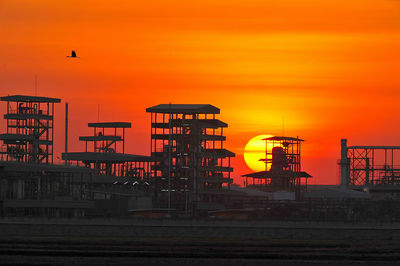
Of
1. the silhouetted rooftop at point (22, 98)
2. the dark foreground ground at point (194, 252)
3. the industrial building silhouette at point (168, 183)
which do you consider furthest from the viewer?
the silhouetted rooftop at point (22, 98)

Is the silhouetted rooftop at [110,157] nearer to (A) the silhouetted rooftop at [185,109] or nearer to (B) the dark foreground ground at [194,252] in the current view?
(A) the silhouetted rooftop at [185,109]

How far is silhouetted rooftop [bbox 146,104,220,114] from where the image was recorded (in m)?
158

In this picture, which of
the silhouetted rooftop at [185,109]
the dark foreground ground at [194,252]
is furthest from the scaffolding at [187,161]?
the dark foreground ground at [194,252]

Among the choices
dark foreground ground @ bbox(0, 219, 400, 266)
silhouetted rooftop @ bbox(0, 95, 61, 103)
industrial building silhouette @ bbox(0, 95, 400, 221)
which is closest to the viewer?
dark foreground ground @ bbox(0, 219, 400, 266)

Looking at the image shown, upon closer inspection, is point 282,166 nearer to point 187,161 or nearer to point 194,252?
point 187,161

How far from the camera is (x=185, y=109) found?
158m

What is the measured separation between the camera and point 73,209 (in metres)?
137

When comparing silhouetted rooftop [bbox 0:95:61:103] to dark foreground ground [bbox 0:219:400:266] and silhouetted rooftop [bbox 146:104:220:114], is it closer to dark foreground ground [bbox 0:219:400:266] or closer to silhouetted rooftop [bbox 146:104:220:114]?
silhouetted rooftop [bbox 146:104:220:114]

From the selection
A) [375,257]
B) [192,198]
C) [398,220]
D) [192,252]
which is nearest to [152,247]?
[192,252]

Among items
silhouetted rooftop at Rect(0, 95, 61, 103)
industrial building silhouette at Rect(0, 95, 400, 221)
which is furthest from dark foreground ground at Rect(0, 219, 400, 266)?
silhouetted rooftop at Rect(0, 95, 61, 103)

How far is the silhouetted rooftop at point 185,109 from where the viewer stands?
518 feet

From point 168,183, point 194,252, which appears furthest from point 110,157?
point 194,252

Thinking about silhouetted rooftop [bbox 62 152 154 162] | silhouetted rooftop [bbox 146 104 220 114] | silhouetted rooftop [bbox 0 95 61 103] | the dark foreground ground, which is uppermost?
silhouetted rooftop [bbox 0 95 61 103]

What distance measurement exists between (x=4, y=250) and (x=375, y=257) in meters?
23.5
